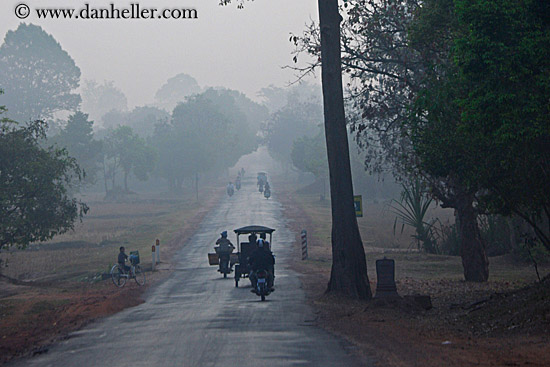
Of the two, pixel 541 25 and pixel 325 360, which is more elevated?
pixel 541 25

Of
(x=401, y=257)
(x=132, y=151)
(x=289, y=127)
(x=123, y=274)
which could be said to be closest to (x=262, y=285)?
(x=123, y=274)

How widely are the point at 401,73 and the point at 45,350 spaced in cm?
1447

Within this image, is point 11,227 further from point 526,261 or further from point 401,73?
point 526,261

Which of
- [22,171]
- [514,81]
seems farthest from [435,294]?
[22,171]

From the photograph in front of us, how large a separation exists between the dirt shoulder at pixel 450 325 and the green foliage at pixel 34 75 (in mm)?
111049

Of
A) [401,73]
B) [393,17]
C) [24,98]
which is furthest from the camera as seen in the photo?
[24,98]

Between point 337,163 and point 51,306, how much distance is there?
9.42 meters

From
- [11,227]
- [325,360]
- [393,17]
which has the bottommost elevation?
[325,360]

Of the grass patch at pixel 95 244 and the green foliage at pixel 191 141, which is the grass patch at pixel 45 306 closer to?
the grass patch at pixel 95 244

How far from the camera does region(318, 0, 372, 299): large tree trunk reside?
59.3 feet

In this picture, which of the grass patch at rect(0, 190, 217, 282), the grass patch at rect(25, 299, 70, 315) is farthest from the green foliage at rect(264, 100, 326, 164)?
the grass patch at rect(25, 299, 70, 315)

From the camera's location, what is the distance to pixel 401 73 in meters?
21.7

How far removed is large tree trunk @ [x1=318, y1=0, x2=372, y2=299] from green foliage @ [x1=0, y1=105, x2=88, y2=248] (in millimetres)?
14333

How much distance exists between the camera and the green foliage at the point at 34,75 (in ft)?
393
